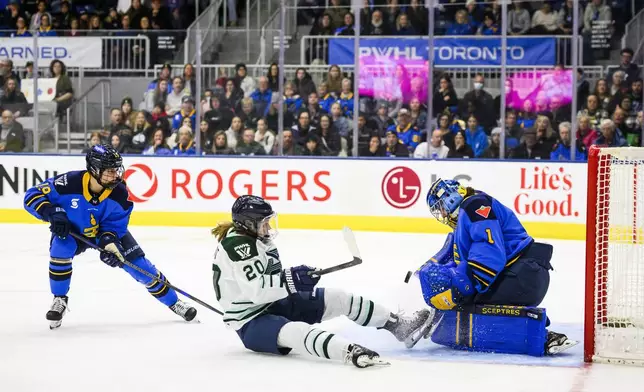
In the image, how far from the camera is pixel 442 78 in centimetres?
1108

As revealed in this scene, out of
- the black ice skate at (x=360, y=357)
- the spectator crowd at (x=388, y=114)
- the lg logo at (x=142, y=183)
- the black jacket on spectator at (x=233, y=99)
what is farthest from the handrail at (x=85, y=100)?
the black ice skate at (x=360, y=357)

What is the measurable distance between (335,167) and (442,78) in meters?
1.48

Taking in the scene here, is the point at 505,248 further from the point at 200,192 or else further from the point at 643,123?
the point at 200,192

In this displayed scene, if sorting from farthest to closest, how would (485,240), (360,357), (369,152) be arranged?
(369,152) → (485,240) → (360,357)

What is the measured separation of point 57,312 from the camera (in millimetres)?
5688

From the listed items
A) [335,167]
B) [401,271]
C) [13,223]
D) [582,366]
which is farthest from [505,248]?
[13,223]

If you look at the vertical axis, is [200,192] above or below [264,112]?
below

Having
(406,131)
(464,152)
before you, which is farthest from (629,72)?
(406,131)

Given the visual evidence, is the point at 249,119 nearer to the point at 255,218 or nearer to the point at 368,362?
the point at 255,218

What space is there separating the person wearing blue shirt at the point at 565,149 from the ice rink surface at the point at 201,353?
8.34ft

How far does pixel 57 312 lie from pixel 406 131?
6073 millimetres

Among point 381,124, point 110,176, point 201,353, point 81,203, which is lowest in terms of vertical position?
point 201,353

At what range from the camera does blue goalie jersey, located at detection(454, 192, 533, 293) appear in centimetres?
484

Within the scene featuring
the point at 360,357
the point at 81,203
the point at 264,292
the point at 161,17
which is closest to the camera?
the point at 360,357
